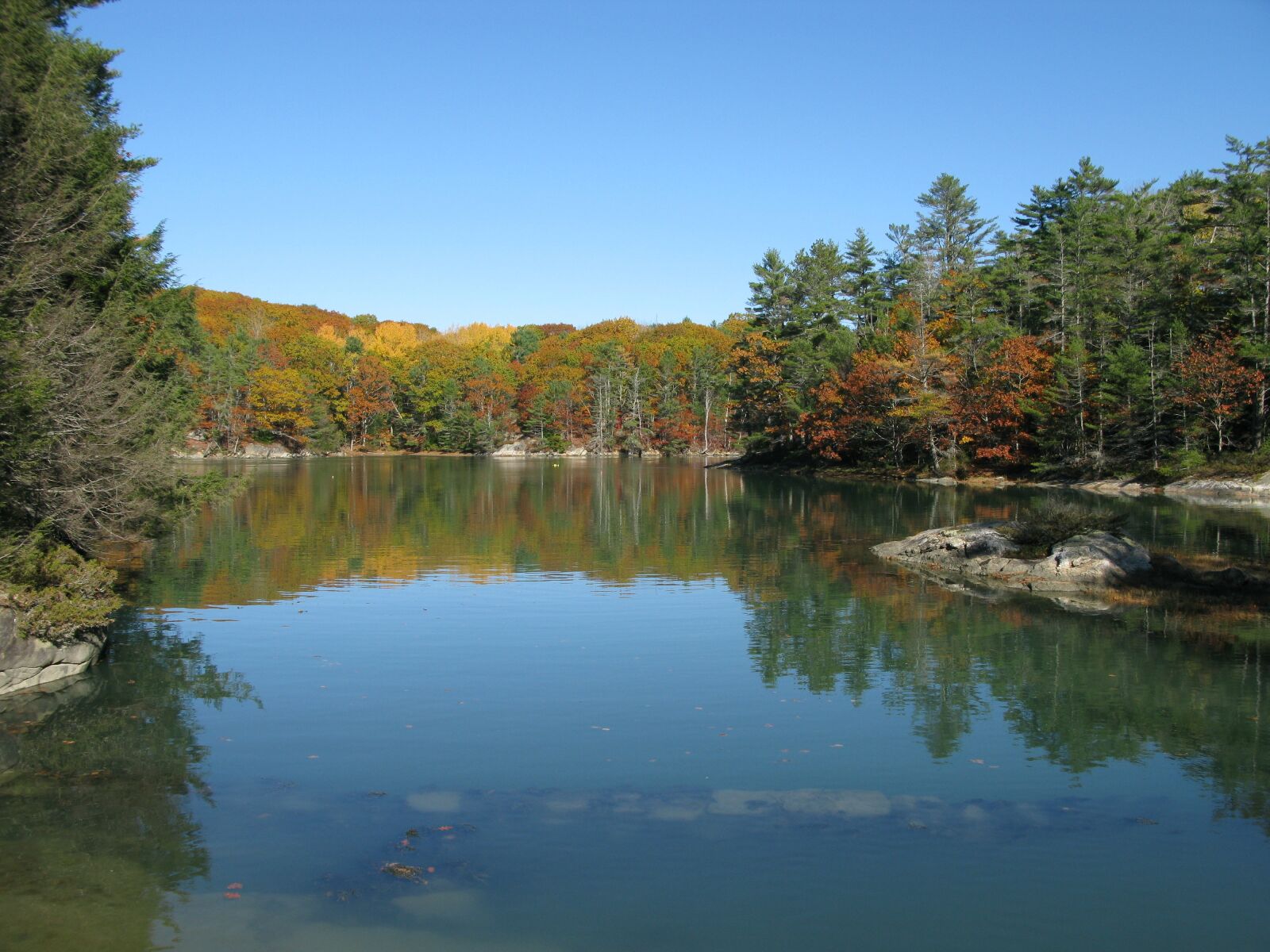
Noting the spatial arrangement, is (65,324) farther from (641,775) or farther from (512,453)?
(512,453)

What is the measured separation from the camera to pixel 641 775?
912 centimetres

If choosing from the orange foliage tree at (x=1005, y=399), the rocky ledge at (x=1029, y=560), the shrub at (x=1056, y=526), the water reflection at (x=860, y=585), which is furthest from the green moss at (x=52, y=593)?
the orange foliage tree at (x=1005, y=399)

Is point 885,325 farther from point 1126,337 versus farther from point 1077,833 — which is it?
point 1077,833

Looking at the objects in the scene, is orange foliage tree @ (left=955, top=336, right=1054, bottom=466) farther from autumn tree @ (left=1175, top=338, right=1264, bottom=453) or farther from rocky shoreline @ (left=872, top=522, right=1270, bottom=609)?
rocky shoreline @ (left=872, top=522, right=1270, bottom=609)

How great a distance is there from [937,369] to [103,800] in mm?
53669

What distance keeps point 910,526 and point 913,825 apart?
81.4ft

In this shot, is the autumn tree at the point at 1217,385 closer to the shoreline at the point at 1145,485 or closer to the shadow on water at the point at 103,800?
the shoreline at the point at 1145,485

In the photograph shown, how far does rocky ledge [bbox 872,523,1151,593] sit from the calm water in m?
1.72

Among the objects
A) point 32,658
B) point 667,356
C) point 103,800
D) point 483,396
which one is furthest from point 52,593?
point 667,356

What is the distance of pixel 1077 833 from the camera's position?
787 centimetres

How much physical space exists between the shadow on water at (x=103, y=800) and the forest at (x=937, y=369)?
1296 cm

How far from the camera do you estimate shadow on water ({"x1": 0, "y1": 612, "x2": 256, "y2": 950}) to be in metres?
6.47

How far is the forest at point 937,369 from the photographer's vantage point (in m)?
45.2

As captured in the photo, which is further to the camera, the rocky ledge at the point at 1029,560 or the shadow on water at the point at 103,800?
the rocky ledge at the point at 1029,560
